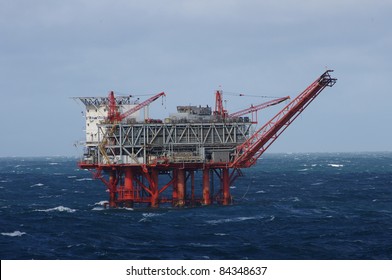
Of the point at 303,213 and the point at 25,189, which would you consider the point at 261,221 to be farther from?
the point at 25,189

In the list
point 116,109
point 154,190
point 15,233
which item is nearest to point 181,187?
point 154,190

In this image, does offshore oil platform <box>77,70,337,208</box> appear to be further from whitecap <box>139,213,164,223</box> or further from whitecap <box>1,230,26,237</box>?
whitecap <box>1,230,26,237</box>

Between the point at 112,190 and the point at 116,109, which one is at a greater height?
the point at 116,109

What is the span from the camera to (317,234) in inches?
2224

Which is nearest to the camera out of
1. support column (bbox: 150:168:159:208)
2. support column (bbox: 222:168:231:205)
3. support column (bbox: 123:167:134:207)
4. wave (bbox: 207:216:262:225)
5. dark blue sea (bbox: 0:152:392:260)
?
dark blue sea (bbox: 0:152:392:260)

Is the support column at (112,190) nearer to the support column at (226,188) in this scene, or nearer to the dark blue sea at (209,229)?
the dark blue sea at (209,229)

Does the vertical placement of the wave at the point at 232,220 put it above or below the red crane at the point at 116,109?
below

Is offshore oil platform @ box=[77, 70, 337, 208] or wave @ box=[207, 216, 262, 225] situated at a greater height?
offshore oil platform @ box=[77, 70, 337, 208]

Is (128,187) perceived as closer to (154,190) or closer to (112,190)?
(112,190)

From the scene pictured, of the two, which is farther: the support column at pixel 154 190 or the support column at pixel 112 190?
the support column at pixel 112 190

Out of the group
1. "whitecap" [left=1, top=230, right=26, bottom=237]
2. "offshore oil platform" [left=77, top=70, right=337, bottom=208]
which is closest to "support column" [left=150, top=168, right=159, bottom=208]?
"offshore oil platform" [left=77, top=70, right=337, bottom=208]

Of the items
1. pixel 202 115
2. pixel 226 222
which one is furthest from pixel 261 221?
pixel 202 115

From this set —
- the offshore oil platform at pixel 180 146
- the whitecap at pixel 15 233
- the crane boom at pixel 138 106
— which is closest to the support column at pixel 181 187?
the offshore oil platform at pixel 180 146

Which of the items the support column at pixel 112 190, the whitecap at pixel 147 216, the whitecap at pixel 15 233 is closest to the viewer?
the whitecap at pixel 15 233
